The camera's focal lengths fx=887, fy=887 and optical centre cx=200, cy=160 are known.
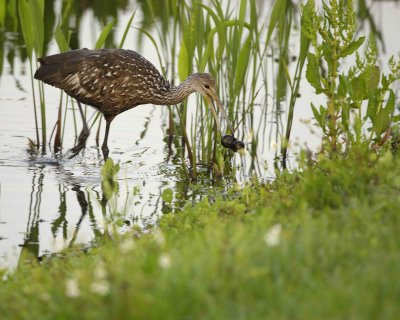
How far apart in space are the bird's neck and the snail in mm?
748

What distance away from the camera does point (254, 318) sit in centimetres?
358

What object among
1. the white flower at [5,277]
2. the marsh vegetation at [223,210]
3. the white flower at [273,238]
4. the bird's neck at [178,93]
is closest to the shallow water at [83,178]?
the marsh vegetation at [223,210]

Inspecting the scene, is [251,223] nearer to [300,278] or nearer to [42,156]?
[300,278]

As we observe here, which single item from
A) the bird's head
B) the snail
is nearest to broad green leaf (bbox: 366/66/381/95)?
the snail

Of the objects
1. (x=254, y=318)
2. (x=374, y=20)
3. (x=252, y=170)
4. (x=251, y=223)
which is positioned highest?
(x=374, y=20)

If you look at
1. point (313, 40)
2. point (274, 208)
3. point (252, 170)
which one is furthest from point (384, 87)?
point (274, 208)

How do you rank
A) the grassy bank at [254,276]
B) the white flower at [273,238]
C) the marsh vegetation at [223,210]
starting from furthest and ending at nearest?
the white flower at [273,238] < the marsh vegetation at [223,210] < the grassy bank at [254,276]

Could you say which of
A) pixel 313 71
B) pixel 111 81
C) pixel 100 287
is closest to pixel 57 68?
pixel 111 81

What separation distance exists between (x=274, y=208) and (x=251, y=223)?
0.85 ft

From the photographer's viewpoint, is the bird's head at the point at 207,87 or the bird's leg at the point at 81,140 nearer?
the bird's head at the point at 207,87

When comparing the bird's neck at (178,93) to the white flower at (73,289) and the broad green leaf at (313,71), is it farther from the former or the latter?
the white flower at (73,289)

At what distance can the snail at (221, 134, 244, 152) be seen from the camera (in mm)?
8078

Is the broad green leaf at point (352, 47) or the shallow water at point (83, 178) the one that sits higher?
the broad green leaf at point (352, 47)

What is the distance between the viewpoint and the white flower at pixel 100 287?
3682 mm
